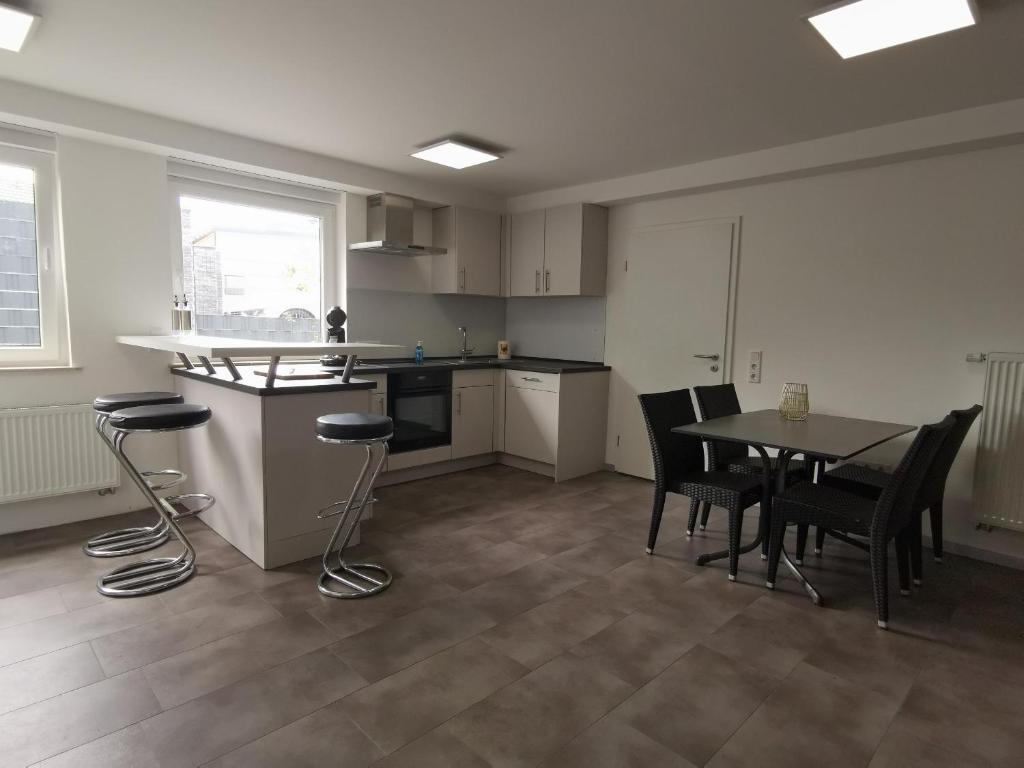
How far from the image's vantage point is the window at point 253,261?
3.95 meters

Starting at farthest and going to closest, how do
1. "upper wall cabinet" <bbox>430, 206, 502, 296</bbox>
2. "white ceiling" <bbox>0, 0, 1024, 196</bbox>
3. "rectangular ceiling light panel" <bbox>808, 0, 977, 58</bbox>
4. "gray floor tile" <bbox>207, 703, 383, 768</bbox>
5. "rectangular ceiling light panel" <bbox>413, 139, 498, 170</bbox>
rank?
"upper wall cabinet" <bbox>430, 206, 502, 296</bbox> < "rectangular ceiling light panel" <bbox>413, 139, 498, 170</bbox> < "white ceiling" <bbox>0, 0, 1024, 196</bbox> < "rectangular ceiling light panel" <bbox>808, 0, 977, 58</bbox> < "gray floor tile" <bbox>207, 703, 383, 768</bbox>

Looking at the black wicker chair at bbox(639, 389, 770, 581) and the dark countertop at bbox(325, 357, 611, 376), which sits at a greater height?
the dark countertop at bbox(325, 357, 611, 376)

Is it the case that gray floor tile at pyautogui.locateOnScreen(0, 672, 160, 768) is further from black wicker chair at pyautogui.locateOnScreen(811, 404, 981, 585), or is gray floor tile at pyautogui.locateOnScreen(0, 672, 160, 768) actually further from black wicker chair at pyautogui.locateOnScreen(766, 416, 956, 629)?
black wicker chair at pyautogui.locateOnScreen(811, 404, 981, 585)

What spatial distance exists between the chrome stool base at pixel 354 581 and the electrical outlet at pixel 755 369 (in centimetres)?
281

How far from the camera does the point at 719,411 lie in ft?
11.8

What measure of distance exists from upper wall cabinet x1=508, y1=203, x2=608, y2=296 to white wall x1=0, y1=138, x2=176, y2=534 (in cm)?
276

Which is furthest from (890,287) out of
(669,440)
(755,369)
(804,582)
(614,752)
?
(614,752)

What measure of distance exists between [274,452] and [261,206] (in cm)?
224

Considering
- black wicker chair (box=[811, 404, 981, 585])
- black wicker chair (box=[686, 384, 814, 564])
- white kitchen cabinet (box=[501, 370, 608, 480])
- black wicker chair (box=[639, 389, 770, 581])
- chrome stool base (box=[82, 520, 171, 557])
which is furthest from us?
white kitchen cabinet (box=[501, 370, 608, 480])

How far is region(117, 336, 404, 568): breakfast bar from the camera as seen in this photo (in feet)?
9.27

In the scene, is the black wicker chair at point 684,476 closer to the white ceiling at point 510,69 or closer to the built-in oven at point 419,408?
the white ceiling at point 510,69

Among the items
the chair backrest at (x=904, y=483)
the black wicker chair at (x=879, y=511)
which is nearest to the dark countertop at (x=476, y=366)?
the black wicker chair at (x=879, y=511)

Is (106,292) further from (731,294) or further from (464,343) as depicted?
(731,294)

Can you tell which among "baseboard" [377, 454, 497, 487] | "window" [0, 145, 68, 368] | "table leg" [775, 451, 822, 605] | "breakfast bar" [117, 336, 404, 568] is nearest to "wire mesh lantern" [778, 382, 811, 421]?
"table leg" [775, 451, 822, 605]
